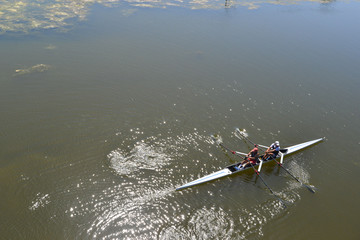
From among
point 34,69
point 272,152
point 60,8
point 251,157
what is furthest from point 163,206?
point 60,8

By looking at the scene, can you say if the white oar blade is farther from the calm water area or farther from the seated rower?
the seated rower

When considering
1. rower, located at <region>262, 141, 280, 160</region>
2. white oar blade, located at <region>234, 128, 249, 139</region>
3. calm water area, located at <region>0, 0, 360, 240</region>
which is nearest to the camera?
calm water area, located at <region>0, 0, 360, 240</region>

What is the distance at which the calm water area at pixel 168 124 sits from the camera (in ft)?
32.2

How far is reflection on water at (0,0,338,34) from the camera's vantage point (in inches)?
905

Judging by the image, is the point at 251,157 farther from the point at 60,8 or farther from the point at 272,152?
the point at 60,8

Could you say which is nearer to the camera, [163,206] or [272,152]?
[163,206]

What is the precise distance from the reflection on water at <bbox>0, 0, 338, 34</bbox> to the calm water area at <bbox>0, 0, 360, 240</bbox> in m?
0.33

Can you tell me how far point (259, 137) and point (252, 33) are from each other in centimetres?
1456

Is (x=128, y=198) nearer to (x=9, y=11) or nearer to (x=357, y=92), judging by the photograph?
(x=357, y=92)

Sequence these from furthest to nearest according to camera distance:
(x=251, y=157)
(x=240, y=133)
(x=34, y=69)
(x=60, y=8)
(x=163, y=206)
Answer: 1. (x=60, y=8)
2. (x=34, y=69)
3. (x=240, y=133)
4. (x=251, y=157)
5. (x=163, y=206)

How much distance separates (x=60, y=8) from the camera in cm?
2708

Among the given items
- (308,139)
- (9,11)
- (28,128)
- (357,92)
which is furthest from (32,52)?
(357,92)

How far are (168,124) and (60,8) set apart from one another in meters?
22.6

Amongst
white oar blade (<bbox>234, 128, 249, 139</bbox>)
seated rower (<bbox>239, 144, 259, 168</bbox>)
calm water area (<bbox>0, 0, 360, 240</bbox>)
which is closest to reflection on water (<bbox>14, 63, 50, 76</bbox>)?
calm water area (<bbox>0, 0, 360, 240</bbox>)
